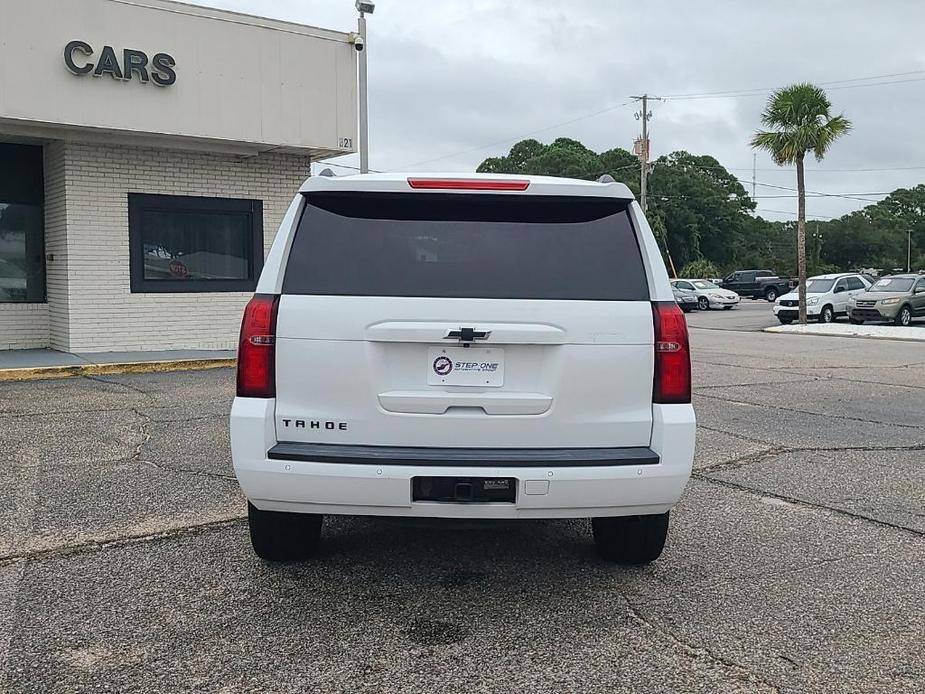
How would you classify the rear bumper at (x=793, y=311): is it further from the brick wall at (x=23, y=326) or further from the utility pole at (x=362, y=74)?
the brick wall at (x=23, y=326)

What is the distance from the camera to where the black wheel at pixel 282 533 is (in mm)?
4234

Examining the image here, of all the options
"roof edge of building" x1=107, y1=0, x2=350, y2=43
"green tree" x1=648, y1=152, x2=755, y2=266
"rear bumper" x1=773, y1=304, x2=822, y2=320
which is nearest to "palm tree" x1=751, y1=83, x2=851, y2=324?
"rear bumper" x1=773, y1=304, x2=822, y2=320

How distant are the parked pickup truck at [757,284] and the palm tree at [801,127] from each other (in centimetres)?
2351

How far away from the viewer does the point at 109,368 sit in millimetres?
12000

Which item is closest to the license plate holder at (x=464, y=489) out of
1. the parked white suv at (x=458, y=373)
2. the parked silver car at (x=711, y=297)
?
the parked white suv at (x=458, y=373)

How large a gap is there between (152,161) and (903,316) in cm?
2229

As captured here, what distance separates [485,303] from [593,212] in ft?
2.27

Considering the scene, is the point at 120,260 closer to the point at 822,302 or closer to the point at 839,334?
the point at 839,334

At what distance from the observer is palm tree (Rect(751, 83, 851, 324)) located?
91.0 ft

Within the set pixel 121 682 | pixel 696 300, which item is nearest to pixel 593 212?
pixel 121 682

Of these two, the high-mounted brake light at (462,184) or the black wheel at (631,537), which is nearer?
the high-mounted brake light at (462,184)

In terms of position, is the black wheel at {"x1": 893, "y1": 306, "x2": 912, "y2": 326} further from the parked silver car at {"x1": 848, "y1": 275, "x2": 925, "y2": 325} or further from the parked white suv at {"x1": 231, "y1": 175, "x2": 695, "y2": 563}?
the parked white suv at {"x1": 231, "y1": 175, "x2": 695, "y2": 563}

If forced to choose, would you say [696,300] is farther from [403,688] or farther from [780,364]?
[403,688]

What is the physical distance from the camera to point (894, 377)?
13.1 meters
